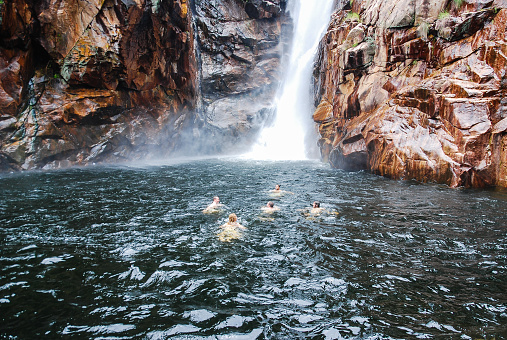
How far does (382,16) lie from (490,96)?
894 cm

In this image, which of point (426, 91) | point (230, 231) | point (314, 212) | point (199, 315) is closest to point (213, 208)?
point (230, 231)

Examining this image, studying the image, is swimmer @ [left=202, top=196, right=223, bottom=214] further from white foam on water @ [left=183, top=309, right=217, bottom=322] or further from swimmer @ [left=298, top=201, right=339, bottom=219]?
white foam on water @ [left=183, top=309, right=217, bottom=322]

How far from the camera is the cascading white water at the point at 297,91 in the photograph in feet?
113

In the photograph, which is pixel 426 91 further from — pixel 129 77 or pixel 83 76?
pixel 83 76

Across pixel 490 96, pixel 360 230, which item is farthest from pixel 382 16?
pixel 360 230

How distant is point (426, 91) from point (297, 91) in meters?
21.7

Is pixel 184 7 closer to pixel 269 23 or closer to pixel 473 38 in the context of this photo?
pixel 269 23

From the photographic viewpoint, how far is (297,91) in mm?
35531

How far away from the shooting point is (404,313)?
4.30 metres

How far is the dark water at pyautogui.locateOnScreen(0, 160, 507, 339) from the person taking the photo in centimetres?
407

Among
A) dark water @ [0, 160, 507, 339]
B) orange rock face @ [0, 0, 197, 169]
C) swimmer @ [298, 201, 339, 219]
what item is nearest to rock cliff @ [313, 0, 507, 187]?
dark water @ [0, 160, 507, 339]

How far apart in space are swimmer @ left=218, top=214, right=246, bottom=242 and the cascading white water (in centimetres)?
2544

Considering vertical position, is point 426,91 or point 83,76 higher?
point 83,76

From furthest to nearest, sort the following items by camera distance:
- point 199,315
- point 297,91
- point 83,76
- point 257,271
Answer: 1. point 297,91
2. point 83,76
3. point 257,271
4. point 199,315
